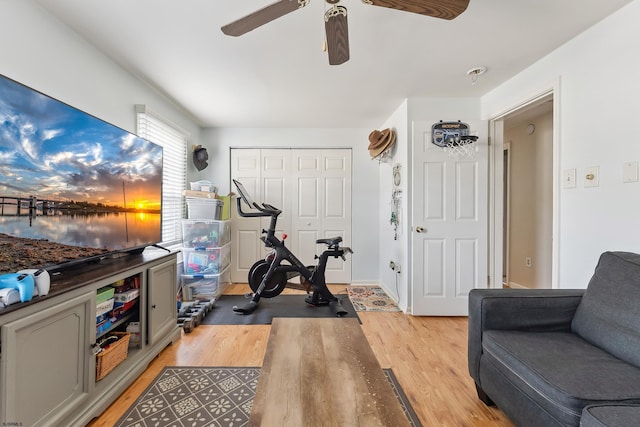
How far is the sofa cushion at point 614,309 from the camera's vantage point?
1.19 meters

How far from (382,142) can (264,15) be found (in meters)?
2.28

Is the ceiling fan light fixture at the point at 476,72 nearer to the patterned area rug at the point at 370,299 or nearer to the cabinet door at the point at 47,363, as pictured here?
the patterned area rug at the point at 370,299

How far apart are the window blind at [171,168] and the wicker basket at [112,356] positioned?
4.63ft

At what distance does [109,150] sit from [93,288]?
94 cm

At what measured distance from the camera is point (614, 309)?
1.29 m

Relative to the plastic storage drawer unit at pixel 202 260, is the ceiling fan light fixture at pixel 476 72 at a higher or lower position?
higher

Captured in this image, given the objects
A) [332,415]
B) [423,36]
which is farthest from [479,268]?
[332,415]

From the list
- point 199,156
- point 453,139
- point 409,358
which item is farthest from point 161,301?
point 453,139

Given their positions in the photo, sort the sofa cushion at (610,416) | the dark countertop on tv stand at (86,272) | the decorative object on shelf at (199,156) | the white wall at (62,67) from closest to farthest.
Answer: the sofa cushion at (610,416), the dark countertop on tv stand at (86,272), the white wall at (62,67), the decorative object on shelf at (199,156)

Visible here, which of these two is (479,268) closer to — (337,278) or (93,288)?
(337,278)

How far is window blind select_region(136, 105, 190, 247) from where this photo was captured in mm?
2712

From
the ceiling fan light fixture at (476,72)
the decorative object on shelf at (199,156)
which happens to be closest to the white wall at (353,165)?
the decorative object on shelf at (199,156)

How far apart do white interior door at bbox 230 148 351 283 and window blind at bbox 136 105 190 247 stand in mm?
757

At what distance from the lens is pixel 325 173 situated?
12.9ft
